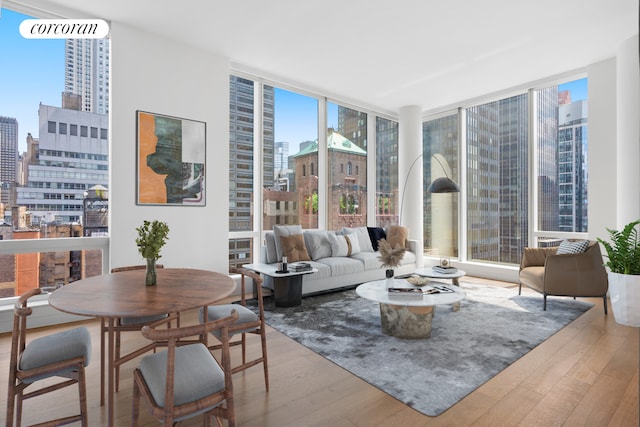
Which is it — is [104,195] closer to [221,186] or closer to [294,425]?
[221,186]

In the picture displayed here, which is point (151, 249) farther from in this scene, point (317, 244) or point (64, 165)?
point (317, 244)

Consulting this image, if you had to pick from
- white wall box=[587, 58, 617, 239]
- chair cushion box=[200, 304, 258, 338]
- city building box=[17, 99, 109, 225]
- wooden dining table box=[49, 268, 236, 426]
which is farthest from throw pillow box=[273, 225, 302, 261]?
white wall box=[587, 58, 617, 239]

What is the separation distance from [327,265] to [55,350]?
3473mm

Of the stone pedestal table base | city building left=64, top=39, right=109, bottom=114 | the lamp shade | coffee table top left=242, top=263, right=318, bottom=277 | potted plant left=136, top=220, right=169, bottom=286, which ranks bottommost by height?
the stone pedestal table base

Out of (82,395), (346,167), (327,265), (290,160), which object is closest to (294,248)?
(327,265)

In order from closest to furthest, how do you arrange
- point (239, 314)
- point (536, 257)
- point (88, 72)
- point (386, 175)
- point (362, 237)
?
point (239, 314) < point (88, 72) < point (536, 257) < point (362, 237) < point (386, 175)

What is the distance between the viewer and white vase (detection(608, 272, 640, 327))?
11.6 ft

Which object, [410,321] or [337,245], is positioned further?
[337,245]

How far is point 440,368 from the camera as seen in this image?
2617mm

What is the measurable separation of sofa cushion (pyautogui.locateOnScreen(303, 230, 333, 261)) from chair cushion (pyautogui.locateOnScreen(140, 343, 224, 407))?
3596 mm

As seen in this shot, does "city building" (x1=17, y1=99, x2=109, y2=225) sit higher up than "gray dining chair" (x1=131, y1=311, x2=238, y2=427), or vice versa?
"city building" (x1=17, y1=99, x2=109, y2=225)

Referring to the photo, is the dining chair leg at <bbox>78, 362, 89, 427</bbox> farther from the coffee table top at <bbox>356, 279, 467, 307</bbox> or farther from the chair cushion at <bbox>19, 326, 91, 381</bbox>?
the coffee table top at <bbox>356, 279, 467, 307</bbox>

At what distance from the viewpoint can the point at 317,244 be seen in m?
5.27

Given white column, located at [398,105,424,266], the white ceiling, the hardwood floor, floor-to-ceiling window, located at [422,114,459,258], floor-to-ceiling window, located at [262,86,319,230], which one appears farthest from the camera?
white column, located at [398,105,424,266]
